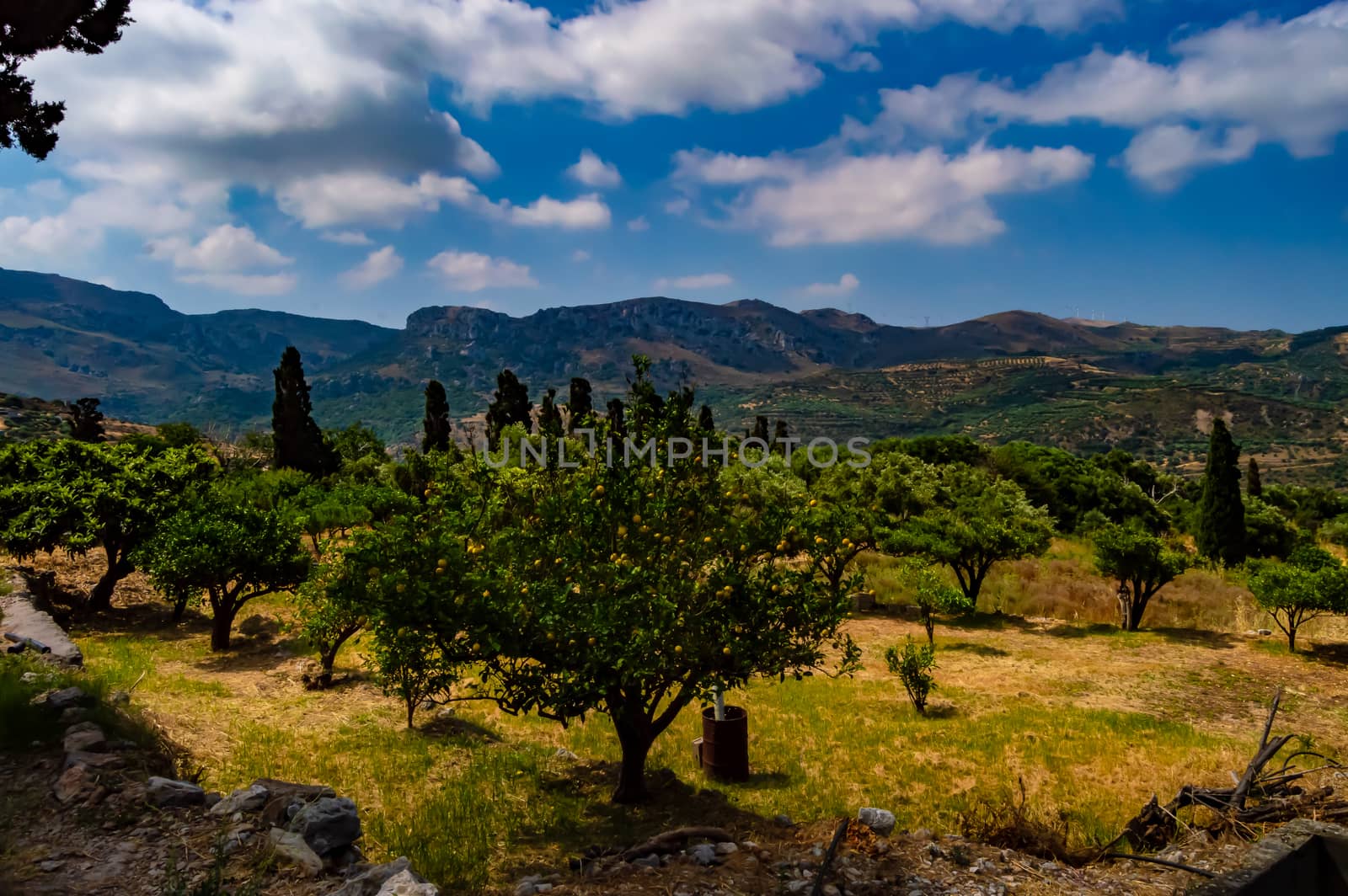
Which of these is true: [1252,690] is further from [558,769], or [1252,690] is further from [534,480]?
[534,480]

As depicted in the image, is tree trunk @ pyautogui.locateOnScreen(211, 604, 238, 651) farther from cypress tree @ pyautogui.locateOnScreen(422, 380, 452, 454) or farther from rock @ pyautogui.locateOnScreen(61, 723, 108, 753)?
cypress tree @ pyautogui.locateOnScreen(422, 380, 452, 454)

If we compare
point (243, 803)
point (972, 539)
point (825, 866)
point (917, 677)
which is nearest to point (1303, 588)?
point (972, 539)

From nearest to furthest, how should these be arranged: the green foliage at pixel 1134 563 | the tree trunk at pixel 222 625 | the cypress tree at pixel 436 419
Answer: the tree trunk at pixel 222 625
the green foliage at pixel 1134 563
the cypress tree at pixel 436 419

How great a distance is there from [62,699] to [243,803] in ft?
13.9

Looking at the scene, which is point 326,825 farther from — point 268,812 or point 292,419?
point 292,419

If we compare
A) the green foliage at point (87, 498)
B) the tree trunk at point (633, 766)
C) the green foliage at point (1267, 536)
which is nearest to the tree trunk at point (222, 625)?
the green foliage at point (87, 498)

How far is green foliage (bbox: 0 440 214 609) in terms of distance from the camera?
19.5 m

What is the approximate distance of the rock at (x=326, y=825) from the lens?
268 inches

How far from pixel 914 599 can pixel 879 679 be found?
1113 centimetres

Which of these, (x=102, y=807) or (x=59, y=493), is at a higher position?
(x=59, y=493)

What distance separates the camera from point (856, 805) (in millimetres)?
11242

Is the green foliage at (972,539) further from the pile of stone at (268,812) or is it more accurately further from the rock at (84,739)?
the rock at (84,739)

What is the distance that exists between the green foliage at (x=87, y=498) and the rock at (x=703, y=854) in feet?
65.2

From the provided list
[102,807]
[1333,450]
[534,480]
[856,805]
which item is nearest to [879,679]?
[856,805]
